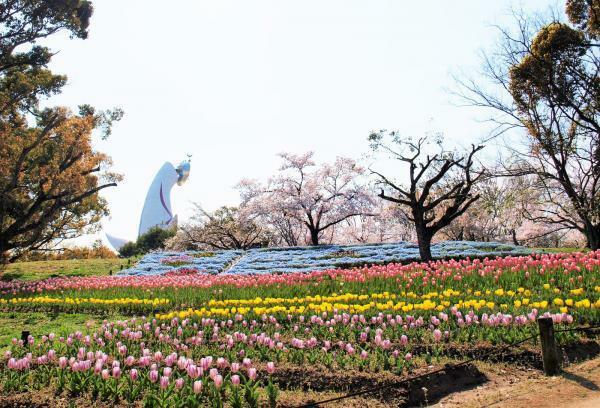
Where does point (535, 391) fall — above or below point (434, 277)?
below

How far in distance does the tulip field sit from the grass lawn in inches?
528

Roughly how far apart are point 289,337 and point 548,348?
150 inches

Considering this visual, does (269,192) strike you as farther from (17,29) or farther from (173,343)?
(173,343)

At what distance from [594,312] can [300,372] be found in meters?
4.62

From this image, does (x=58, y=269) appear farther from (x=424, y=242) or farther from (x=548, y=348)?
(x=548, y=348)

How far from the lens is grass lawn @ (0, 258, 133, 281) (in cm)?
Answer: 2520

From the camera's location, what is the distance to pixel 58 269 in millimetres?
27516

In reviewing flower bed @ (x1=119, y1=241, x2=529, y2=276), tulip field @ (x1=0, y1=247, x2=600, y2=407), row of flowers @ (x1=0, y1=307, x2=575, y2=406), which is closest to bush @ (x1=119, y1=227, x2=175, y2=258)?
flower bed @ (x1=119, y1=241, x2=529, y2=276)

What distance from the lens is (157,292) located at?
14.4 m

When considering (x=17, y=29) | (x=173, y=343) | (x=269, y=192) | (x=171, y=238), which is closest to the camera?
(x=173, y=343)

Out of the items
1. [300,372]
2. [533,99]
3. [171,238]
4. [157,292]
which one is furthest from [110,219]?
[300,372]

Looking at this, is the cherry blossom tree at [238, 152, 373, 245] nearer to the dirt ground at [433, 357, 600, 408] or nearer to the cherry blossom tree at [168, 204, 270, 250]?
the cherry blossom tree at [168, 204, 270, 250]

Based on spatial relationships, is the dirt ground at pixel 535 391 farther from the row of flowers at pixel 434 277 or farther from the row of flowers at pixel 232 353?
the row of flowers at pixel 434 277

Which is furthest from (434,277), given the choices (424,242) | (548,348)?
(424,242)
